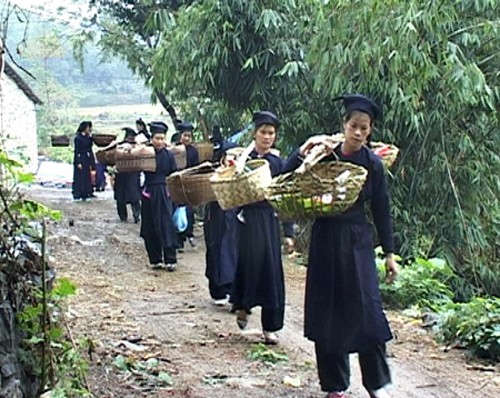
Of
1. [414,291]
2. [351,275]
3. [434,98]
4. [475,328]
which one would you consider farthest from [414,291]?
[351,275]

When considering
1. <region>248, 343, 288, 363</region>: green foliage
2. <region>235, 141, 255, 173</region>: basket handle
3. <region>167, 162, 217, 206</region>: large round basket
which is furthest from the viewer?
<region>167, 162, 217, 206</region>: large round basket

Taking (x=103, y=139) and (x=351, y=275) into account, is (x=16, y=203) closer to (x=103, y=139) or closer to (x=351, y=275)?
(x=351, y=275)

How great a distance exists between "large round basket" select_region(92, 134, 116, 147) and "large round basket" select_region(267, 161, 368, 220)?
42.0ft

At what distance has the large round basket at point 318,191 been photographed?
4805 millimetres

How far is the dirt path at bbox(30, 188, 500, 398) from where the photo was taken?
19.3ft

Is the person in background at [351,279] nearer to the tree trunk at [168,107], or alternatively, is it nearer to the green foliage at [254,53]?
the green foliage at [254,53]

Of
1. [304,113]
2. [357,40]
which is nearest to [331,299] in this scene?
[357,40]

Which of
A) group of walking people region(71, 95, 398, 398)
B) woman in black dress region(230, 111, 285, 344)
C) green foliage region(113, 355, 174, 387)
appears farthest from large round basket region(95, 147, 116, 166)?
group of walking people region(71, 95, 398, 398)

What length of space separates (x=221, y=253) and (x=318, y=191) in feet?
12.9

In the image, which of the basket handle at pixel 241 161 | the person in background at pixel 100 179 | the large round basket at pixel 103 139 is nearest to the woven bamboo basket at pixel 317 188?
the basket handle at pixel 241 161

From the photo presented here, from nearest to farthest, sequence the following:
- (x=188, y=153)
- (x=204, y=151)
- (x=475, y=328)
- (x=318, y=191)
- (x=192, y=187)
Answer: (x=318, y=191), (x=475, y=328), (x=192, y=187), (x=188, y=153), (x=204, y=151)

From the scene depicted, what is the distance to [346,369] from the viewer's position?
520cm

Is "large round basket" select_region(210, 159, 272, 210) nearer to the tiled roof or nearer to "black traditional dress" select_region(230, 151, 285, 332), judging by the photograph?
"black traditional dress" select_region(230, 151, 285, 332)

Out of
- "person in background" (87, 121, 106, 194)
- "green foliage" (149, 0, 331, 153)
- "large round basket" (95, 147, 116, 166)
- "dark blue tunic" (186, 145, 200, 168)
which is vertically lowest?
"person in background" (87, 121, 106, 194)
